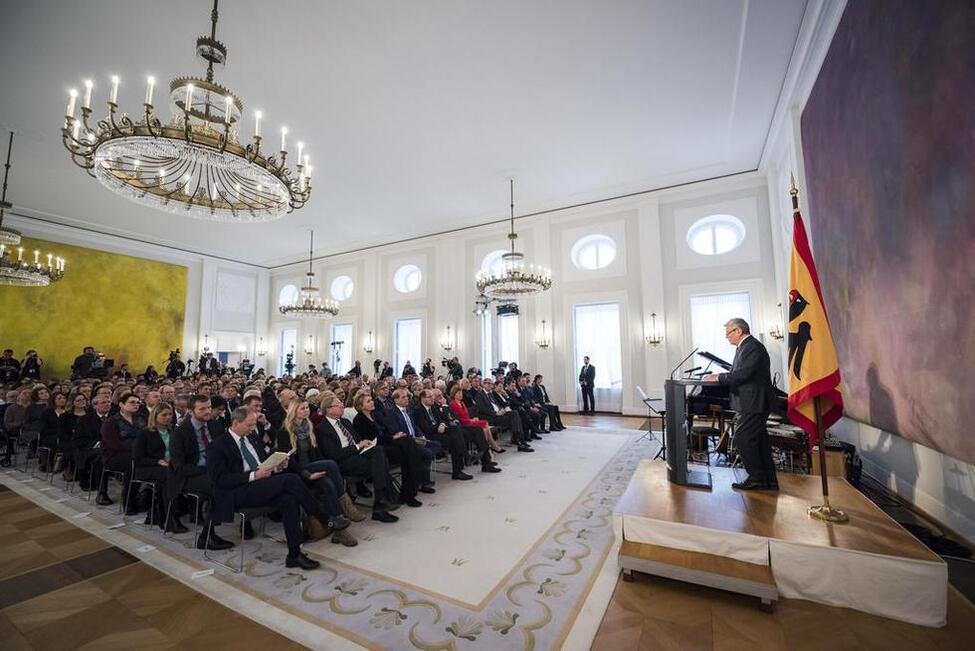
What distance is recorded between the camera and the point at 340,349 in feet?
49.3

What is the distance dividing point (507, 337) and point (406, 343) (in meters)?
3.76

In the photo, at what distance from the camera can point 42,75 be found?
5746 mm

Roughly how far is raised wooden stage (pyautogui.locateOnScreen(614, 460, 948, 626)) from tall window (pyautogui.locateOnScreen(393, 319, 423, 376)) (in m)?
10.9

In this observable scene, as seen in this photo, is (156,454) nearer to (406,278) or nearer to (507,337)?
(507,337)

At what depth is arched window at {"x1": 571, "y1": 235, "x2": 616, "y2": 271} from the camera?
1062 centimetres

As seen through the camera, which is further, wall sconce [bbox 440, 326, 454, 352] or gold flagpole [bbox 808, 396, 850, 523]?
wall sconce [bbox 440, 326, 454, 352]

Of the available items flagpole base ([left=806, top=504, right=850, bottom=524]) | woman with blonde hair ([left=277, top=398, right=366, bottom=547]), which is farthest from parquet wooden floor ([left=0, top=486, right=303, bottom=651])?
flagpole base ([left=806, top=504, right=850, bottom=524])

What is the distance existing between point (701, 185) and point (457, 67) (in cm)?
644

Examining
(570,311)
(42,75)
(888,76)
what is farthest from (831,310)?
(42,75)

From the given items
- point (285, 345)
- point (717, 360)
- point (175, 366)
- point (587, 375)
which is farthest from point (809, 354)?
point (285, 345)

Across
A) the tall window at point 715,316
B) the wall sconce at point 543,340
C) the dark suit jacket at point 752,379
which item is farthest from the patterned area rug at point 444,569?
the wall sconce at point 543,340

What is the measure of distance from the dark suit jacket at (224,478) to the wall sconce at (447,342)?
9476 millimetres

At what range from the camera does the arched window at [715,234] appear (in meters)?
9.12

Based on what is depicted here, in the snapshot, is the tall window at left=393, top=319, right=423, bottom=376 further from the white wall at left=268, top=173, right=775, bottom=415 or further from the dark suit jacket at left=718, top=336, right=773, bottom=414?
the dark suit jacket at left=718, top=336, right=773, bottom=414
